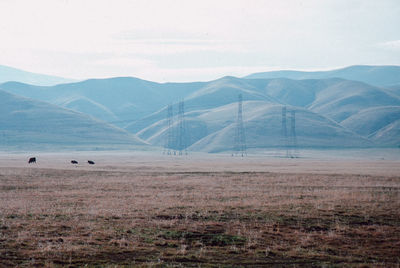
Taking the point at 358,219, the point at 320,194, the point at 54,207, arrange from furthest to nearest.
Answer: the point at 320,194
the point at 54,207
the point at 358,219

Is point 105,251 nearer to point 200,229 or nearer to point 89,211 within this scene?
point 200,229

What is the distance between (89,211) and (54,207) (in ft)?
10.7

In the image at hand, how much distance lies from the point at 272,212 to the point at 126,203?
9510 millimetres

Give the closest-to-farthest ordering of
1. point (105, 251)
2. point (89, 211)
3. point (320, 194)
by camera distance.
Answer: point (105, 251) → point (89, 211) → point (320, 194)

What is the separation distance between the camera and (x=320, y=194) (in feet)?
126

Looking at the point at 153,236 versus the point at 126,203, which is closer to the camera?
the point at 153,236

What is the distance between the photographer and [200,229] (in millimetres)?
23047

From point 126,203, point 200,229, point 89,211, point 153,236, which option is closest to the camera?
point 153,236

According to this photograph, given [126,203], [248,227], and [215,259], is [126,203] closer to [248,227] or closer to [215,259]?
[248,227]

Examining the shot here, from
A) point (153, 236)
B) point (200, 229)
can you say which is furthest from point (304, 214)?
point (153, 236)

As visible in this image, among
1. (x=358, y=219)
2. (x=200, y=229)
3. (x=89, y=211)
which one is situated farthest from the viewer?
(x=89, y=211)

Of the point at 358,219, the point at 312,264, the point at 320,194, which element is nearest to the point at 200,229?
the point at 312,264

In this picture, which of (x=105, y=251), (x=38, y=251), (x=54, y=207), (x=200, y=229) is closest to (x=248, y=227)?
(x=200, y=229)

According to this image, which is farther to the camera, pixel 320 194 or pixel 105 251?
pixel 320 194
